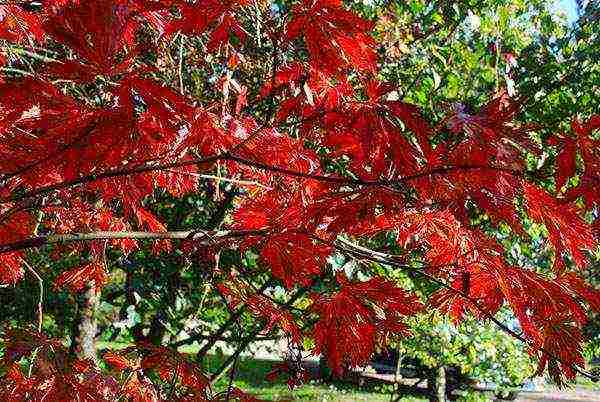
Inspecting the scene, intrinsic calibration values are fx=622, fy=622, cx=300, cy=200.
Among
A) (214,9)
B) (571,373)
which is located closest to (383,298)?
(571,373)

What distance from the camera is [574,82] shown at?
4504mm

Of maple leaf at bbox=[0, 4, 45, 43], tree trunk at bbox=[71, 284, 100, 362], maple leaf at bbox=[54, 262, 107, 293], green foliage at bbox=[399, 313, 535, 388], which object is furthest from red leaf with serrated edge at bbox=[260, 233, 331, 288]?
green foliage at bbox=[399, 313, 535, 388]

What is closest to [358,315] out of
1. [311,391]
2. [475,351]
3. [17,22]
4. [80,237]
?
[80,237]

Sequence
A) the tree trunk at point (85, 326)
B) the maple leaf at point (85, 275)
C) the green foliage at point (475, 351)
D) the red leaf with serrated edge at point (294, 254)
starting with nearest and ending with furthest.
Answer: the red leaf with serrated edge at point (294, 254) < the maple leaf at point (85, 275) < the tree trunk at point (85, 326) < the green foliage at point (475, 351)

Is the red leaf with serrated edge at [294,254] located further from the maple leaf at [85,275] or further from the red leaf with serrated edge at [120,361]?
the maple leaf at [85,275]

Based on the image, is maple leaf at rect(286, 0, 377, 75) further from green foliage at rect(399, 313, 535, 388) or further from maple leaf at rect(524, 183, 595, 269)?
green foliage at rect(399, 313, 535, 388)

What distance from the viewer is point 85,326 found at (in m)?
3.76

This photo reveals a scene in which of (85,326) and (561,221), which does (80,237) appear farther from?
(85,326)

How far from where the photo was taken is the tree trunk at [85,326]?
147 inches

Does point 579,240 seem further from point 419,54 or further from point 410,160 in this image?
point 419,54

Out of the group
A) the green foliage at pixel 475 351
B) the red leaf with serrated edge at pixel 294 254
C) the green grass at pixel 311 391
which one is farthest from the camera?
the green grass at pixel 311 391

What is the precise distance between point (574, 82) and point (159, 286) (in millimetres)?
3270

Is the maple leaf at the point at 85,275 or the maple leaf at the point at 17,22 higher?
the maple leaf at the point at 17,22

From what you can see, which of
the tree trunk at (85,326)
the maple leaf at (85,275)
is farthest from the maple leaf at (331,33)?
the tree trunk at (85,326)
